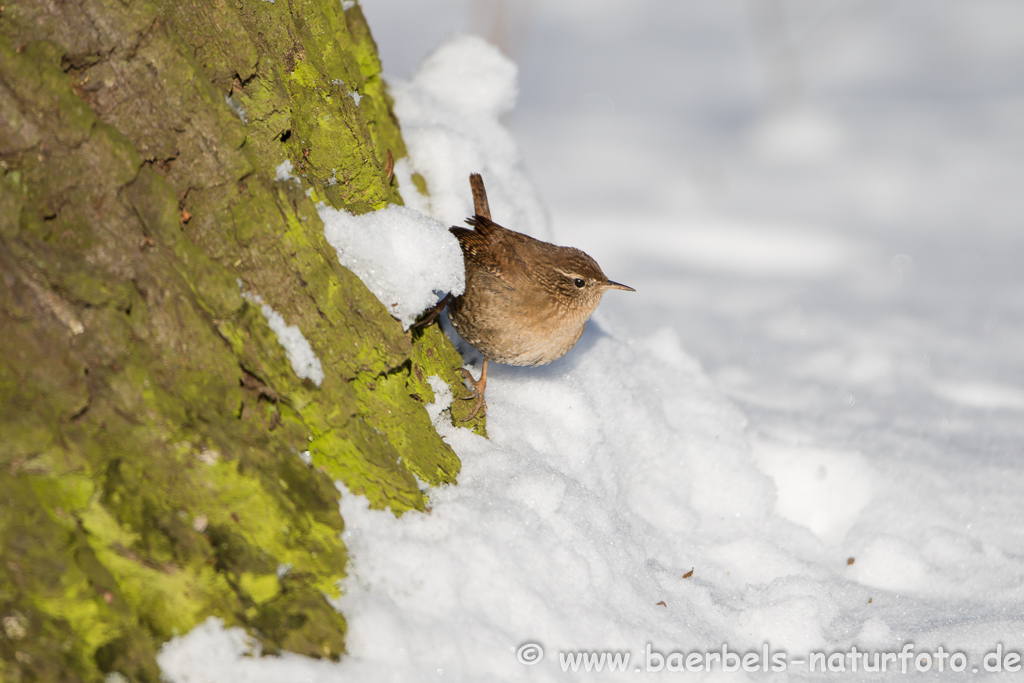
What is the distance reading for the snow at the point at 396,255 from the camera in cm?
264

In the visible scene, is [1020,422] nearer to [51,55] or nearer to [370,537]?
[370,537]

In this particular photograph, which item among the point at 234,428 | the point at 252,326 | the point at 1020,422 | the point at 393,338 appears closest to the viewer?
the point at 234,428

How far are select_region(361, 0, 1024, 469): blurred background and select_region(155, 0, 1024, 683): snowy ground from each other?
1.7 inches

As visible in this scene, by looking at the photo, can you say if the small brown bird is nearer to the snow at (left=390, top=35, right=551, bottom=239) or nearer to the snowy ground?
the snowy ground

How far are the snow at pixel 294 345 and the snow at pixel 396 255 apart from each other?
448mm

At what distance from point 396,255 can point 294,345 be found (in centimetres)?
64

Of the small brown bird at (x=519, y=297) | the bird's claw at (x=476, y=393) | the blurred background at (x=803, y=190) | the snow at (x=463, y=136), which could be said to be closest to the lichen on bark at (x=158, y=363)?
the bird's claw at (x=476, y=393)

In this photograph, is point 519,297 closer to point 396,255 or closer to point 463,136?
point 396,255

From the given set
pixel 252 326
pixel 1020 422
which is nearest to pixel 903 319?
pixel 1020 422

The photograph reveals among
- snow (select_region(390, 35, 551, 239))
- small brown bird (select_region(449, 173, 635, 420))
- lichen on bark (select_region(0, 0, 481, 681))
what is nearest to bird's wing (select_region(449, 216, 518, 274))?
small brown bird (select_region(449, 173, 635, 420))

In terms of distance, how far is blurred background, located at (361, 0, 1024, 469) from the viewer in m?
5.20

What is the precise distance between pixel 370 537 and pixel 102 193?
1209 millimetres

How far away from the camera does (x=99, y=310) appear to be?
1804 mm

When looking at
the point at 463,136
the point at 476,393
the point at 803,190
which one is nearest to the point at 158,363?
the point at 476,393
